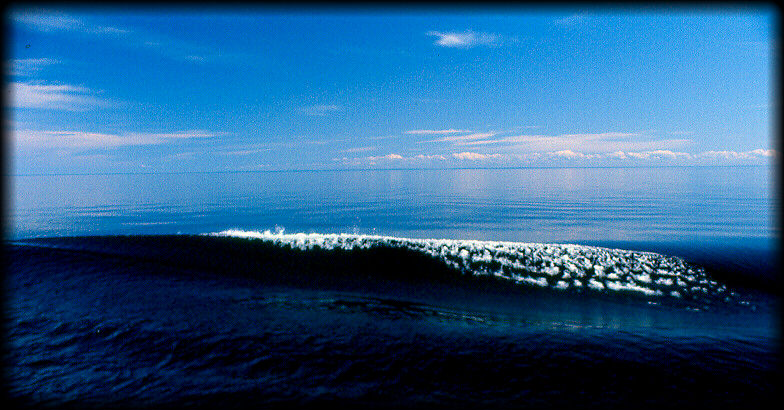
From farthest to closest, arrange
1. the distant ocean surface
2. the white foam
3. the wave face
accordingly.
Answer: the white foam
the wave face
the distant ocean surface

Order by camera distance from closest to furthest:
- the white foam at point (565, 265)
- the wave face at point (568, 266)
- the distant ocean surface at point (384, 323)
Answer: the distant ocean surface at point (384, 323), the wave face at point (568, 266), the white foam at point (565, 265)

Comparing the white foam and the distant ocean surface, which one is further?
the white foam

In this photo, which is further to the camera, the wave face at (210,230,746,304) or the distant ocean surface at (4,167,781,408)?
the wave face at (210,230,746,304)

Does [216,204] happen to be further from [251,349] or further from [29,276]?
[251,349]

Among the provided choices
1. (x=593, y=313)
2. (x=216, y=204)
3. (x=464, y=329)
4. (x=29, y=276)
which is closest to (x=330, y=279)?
(x=464, y=329)

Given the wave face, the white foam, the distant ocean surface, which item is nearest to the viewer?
the distant ocean surface

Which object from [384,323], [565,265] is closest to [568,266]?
[565,265]

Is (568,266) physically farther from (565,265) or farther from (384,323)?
(384,323)

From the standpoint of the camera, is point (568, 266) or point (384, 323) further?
point (568, 266)
